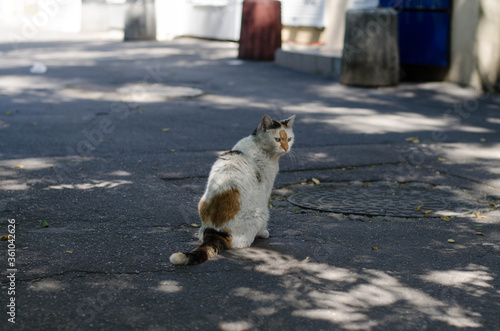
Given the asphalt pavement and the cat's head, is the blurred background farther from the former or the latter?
the cat's head

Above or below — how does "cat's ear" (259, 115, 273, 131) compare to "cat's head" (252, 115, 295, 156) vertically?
above

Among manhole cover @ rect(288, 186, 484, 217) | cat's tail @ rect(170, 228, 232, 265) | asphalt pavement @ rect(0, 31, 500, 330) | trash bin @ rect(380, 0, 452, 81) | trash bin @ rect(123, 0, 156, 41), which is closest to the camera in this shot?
asphalt pavement @ rect(0, 31, 500, 330)

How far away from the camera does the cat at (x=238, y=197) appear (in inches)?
169

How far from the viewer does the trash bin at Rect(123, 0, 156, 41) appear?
22.9 m

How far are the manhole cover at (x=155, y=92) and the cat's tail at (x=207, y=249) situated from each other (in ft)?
24.3

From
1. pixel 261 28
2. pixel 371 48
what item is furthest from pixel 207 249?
pixel 261 28

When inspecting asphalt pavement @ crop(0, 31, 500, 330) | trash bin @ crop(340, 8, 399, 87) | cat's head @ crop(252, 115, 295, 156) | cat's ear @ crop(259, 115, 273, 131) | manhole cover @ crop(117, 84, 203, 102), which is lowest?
asphalt pavement @ crop(0, 31, 500, 330)

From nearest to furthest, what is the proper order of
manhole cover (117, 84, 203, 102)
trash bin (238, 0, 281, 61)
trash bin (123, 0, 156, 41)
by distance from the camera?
manhole cover (117, 84, 203, 102), trash bin (238, 0, 281, 61), trash bin (123, 0, 156, 41)

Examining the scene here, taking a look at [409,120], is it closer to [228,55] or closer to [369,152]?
[369,152]

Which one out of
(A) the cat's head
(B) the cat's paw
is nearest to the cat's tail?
(B) the cat's paw

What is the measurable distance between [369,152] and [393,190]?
156 centimetres

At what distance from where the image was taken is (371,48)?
12172mm

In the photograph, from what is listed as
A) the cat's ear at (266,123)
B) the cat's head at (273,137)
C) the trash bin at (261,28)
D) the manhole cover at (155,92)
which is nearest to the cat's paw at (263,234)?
the cat's head at (273,137)

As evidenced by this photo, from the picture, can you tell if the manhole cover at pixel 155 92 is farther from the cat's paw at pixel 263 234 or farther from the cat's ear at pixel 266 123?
the cat's paw at pixel 263 234
